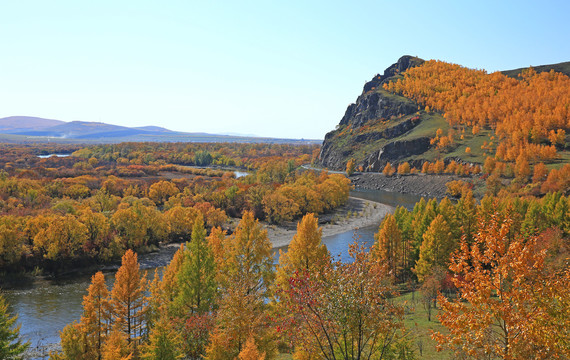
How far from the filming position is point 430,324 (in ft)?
121

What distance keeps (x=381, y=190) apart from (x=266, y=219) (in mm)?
94486

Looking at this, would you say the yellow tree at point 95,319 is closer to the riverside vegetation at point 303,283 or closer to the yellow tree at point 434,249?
the riverside vegetation at point 303,283

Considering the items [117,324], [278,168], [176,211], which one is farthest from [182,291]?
[278,168]

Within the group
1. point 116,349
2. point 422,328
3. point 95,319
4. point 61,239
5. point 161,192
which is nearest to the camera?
point 116,349

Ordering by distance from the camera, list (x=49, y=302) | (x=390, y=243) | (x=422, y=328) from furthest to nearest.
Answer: (x=390, y=243) < (x=49, y=302) < (x=422, y=328)

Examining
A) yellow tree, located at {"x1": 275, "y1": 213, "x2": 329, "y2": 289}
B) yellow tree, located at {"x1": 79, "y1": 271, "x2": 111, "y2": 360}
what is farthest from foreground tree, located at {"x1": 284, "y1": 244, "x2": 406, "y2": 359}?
yellow tree, located at {"x1": 79, "y1": 271, "x2": 111, "y2": 360}

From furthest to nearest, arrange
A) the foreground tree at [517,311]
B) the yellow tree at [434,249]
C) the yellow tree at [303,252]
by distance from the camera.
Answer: the yellow tree at [434,249]
the yellow tree at [303,252]
the foreground tree at [517,311]

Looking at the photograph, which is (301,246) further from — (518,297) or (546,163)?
(546,163)

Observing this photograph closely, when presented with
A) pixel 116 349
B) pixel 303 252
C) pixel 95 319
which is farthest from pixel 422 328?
pixel 95 319

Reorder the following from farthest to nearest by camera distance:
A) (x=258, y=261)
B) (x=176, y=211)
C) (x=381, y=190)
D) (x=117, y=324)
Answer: (x=381, y=190), (x=176, y=211), (x=258, y=261), (x=117, y=324)

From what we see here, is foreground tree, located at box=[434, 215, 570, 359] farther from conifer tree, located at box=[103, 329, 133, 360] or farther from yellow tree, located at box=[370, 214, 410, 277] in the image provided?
yellow tree, located at box=[370, 214, 410, 277]

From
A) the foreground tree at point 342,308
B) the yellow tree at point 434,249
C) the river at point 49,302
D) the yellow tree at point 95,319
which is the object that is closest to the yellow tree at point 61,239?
the river at point 49,302

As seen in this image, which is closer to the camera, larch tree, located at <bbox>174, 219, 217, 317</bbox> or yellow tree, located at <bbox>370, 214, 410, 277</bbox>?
larch tree, located at <bbox>174, 219, 217, 317</bbox>

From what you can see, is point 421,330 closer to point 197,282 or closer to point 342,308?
point 197,282
